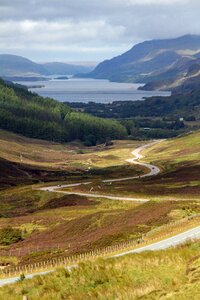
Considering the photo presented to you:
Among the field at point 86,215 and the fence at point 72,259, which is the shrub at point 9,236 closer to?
the field at point 86,215

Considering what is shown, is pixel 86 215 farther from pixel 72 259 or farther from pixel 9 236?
pixel 72 259

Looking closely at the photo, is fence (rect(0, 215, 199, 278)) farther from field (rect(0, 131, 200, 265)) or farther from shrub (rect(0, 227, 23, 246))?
shrub (rect(0, 227, 23, 246))

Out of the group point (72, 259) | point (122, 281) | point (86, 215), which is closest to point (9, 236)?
point (86, 215)

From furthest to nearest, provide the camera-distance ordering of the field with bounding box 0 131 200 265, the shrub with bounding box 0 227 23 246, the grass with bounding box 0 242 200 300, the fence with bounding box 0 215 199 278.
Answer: the shrub with bounding box 0 227 23 246
the field with bounding box 0 131 200 265
the fence with bounding box 0 215 199 278
the grass with bounding box 0 242 200 300

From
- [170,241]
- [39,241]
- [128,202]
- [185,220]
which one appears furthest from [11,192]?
[170,241]

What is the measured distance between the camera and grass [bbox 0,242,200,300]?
27.5 metres

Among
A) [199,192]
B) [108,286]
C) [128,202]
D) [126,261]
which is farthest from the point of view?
[199,192]

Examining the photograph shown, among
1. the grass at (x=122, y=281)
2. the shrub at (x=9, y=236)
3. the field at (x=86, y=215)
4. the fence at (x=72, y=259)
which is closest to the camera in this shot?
the grass at (x=122, y=281)

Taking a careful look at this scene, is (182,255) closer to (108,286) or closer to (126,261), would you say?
(126,261)

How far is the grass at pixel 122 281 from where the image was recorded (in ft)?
90.1

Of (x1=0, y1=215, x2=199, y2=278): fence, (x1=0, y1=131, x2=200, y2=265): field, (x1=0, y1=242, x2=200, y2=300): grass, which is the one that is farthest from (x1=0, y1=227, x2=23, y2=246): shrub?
(x1=0, y1=242, x2=200, y2=300): grass

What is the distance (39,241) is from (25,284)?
39412mm

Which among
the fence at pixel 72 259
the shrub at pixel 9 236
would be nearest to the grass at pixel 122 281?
the fence at pixel 72 259

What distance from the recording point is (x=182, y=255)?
3600cm
